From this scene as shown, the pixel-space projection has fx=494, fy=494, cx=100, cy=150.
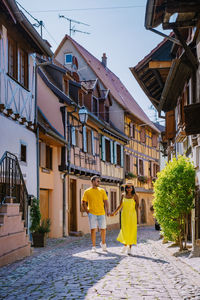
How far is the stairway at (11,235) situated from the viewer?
30.1 feet

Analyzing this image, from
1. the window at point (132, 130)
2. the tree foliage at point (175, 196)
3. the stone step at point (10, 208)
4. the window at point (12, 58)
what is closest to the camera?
the stone step at point (10, 208)

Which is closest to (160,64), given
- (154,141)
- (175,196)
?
(175,196)

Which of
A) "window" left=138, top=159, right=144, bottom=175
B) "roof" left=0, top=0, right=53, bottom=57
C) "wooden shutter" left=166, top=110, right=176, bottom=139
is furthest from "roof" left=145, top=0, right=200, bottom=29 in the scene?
"window" left=138, top=159, right=144, bottom=175

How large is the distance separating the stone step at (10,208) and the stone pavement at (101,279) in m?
1.02

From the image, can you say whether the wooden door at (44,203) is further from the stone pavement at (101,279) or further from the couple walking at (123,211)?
the stone pavement at (101,279)

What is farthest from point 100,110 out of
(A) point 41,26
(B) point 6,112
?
(B) point 6,112

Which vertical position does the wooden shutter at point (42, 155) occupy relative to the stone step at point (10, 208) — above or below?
above

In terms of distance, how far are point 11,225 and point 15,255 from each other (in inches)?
24.5

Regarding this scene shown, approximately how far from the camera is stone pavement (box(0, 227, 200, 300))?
233 inches

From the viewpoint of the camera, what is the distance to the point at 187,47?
12.4m

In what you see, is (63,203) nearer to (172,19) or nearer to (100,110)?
(100,110)

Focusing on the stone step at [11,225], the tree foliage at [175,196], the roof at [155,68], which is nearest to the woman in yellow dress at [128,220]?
the tree foliage at [175,196]

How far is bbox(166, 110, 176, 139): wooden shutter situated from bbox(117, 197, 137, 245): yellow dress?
9.14m

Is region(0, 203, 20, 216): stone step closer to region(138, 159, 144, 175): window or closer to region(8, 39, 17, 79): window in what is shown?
region(8, 39, 17, 79): window
